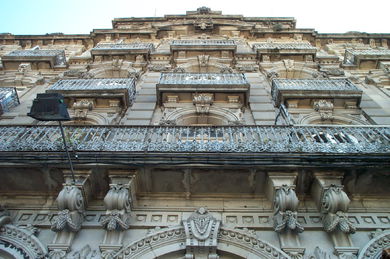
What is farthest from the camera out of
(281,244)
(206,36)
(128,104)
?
(206,36)

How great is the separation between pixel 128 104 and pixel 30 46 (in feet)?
44.5

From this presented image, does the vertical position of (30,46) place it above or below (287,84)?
above

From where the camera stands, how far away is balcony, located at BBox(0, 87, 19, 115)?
1172 cm

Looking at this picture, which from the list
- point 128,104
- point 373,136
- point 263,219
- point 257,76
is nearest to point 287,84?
point 257,76

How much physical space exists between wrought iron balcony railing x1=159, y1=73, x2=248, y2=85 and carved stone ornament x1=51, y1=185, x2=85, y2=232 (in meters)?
6.45

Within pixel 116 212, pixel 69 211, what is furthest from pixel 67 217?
pixel 116 212

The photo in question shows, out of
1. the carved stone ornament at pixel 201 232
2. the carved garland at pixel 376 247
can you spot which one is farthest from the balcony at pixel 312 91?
the carved stone ornament at pixel 201 232

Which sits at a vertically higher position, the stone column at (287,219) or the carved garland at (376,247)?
the stone column at (287,219)

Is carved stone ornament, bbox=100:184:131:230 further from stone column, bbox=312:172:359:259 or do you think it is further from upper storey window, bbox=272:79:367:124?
upper storey window, bbox=272:79:367:124

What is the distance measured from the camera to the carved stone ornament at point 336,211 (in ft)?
21.1

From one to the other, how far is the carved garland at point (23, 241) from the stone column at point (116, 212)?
117 centimetres

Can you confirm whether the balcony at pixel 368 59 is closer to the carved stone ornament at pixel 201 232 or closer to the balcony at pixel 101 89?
the balcony at pixel 101 89

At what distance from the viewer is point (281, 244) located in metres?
6.49

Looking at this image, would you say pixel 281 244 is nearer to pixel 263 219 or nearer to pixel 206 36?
pixel 263 219
